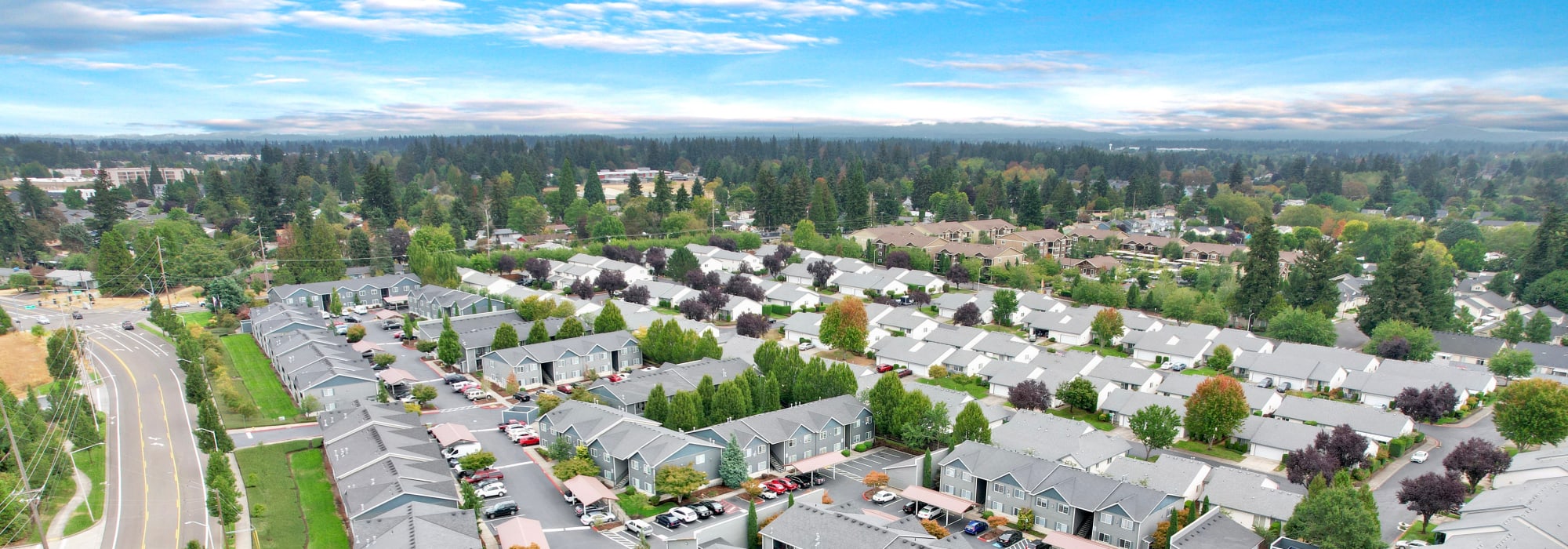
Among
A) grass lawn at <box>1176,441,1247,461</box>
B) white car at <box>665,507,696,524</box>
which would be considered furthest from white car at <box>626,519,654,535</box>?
grass lawn at <box>1176,441,1247,461</box>

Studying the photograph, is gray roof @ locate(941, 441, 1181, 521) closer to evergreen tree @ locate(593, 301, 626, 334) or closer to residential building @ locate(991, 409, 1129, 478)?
residential building @ locate(991, 409, 1129, 478)

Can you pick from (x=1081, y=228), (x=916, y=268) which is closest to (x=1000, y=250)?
(x=916, y=268)

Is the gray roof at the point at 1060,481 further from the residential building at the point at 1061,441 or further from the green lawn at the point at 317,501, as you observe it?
the green lawn at the point at 317,501

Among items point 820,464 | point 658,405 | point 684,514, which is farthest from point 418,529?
point 820,464

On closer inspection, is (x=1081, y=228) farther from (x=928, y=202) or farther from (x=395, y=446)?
(x=395, y=446)

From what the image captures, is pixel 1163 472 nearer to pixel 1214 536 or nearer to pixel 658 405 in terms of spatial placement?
pixel 1214 536

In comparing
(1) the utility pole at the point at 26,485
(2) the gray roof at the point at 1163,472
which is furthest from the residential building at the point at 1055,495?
(1) the utility pole at the point at 26,485
